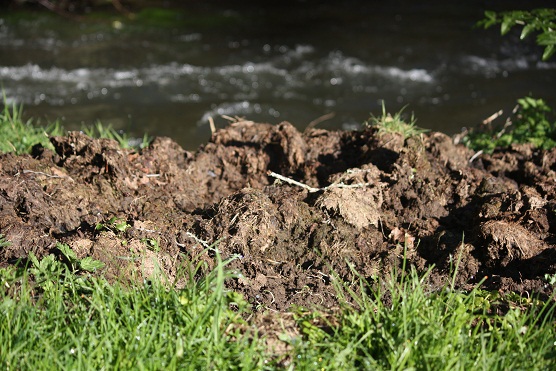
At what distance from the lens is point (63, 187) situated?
3744mm

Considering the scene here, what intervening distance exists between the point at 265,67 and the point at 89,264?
6.81m

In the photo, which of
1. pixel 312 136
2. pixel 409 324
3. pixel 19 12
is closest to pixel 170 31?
pixel 19 12

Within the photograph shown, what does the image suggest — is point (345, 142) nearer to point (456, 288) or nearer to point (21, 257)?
point (456, 288)

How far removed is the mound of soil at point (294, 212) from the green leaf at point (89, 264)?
46mm

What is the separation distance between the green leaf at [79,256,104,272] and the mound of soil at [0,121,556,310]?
0.05m

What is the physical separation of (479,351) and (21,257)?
82.9 inches

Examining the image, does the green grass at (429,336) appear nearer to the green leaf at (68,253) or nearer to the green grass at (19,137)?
the green leaf at (68,253)

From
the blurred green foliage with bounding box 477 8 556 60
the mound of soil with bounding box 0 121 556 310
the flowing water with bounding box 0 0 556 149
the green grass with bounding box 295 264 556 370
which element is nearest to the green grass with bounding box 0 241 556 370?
the green grass with bounding box 295 264 556 370

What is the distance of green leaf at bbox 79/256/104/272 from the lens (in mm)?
3004

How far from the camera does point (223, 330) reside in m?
2.74

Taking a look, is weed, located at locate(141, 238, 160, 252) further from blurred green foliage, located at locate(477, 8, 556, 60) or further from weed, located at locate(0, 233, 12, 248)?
blurred green foliage, located at locate(477, 8, 556, 60)

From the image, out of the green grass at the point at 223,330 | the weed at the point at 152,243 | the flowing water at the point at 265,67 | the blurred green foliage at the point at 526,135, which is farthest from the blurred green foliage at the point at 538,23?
the weed at the point at 152,243

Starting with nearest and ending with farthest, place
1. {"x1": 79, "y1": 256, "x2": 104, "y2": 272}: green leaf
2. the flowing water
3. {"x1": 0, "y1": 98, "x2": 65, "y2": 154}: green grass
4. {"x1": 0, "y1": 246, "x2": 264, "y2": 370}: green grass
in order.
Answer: {"x1": 0, "y1": 246, "x2": 264, "y2": 370}: green grass < {"x1": 79, "y1": 256, "x2": 104, "y2": 272}: green leaf < {"x1": 0, "y1": 98, "x2": 65, "y2": 154}: green grass < the flowing water

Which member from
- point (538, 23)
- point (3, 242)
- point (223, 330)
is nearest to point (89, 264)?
point (3, 242)
